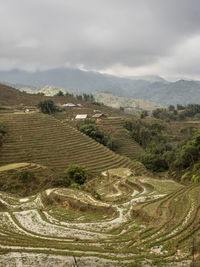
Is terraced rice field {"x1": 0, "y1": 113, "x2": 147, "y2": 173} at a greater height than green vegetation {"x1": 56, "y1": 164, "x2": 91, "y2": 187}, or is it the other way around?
terraced rice field {"x1": 0, "y1": 113, "x2": 147, "y2": 173}

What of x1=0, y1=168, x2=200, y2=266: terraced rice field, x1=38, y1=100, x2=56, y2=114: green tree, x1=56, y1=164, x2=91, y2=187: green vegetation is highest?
x1=38, y1=100, x2=56, y2=114: green tree

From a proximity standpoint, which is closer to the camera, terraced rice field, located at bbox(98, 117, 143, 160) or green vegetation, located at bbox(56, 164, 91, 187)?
green vegetation, located at bbox(56, 164, 91, 187)

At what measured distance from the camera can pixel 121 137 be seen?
59094 millimetres

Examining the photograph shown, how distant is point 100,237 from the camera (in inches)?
485

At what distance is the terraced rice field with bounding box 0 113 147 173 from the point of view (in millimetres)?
32469

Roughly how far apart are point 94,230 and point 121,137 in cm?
4639

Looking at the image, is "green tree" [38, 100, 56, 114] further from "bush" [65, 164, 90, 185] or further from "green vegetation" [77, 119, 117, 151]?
"bush" [65, 164, 90, 185]

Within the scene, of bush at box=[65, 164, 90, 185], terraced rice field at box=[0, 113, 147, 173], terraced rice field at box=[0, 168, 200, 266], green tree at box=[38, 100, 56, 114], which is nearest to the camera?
terraced rice field at box=[0, 168, 200, 266]

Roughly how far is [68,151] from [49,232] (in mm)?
23772

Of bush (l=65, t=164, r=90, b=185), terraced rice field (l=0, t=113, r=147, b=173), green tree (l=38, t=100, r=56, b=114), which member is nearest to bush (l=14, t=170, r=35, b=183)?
bush (l=65, t=164, r=90, b=185)

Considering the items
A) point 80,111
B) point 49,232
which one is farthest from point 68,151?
point 80,111

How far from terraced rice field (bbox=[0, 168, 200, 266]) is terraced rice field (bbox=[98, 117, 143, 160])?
2983cm

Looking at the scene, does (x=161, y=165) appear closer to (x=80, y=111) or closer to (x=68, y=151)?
(x=68, y=151)

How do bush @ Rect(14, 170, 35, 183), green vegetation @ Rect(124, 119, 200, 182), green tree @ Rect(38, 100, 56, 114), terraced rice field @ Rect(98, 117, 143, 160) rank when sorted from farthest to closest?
green tree @ Rect(38, 100, 56, 114)
terraced rice field @ Rect(98, 117, 143, 160)
green vegetation @ Rect(124, 119, 200, 182)
bush @ Rect(14, 170, 35, 183)
